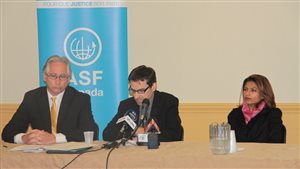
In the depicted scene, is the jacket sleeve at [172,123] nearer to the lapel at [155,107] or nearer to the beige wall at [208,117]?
the lapel at [155,107]

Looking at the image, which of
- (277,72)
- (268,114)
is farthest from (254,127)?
(277,72)

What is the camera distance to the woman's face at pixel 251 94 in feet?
13.2

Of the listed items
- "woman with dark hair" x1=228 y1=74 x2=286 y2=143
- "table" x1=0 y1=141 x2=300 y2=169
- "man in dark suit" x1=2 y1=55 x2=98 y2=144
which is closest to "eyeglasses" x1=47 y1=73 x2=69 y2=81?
"man in dark suit" x1=2 y1=55 x2=98 y2=144

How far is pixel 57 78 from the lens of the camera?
403 cm

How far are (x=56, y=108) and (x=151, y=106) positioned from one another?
0.71 metres

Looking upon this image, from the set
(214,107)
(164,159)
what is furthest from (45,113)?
(214,107)

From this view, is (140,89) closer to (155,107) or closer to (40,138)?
(155,107)

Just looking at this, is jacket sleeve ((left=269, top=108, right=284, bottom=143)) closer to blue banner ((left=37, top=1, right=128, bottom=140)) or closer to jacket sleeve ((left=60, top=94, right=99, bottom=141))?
jacket sleeve ((left=60, top=94, right=99, bottom=141))

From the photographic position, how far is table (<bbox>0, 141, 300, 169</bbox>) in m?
2.77

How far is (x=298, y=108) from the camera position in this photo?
5336 mm

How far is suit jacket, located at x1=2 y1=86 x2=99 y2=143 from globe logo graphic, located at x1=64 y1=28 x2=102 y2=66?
3.28ft

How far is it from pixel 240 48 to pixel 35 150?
2869 millimetres

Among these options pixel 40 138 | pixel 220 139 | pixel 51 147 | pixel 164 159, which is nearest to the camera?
pixel 164 159

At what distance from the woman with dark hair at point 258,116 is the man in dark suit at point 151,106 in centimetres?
49
